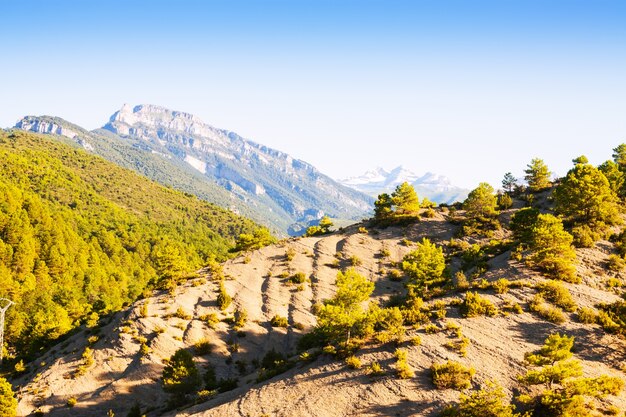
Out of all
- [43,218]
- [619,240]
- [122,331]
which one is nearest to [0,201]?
[43,218]

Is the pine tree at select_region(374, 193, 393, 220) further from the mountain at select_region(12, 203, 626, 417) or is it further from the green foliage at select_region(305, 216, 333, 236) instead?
the green foliage at select_region(305, 216, 333, 236)

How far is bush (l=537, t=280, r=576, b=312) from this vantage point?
122 ft

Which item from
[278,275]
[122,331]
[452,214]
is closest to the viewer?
[122,331]

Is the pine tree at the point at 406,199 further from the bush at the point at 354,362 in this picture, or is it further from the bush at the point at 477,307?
the bush at the point at 354,362

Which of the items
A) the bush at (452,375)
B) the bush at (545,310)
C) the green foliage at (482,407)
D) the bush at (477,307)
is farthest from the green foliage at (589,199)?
the green foliage at (482,407)

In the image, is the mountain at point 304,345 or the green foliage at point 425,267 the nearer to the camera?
the mountain at point 304,345

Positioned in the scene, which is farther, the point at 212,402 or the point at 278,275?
the point at 278,275

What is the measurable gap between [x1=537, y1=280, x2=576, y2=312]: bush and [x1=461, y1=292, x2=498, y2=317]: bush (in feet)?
20.7

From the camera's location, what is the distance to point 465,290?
43719mm

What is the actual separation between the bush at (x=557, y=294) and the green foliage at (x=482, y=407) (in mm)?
16955

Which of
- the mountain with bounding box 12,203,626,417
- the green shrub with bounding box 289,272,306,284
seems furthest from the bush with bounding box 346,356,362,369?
the green shrub with bounding box 289,272,306,284

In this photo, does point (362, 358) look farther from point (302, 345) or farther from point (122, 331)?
point (122, 331)

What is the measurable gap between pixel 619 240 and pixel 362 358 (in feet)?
141

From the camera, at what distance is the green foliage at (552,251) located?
1725 inches
